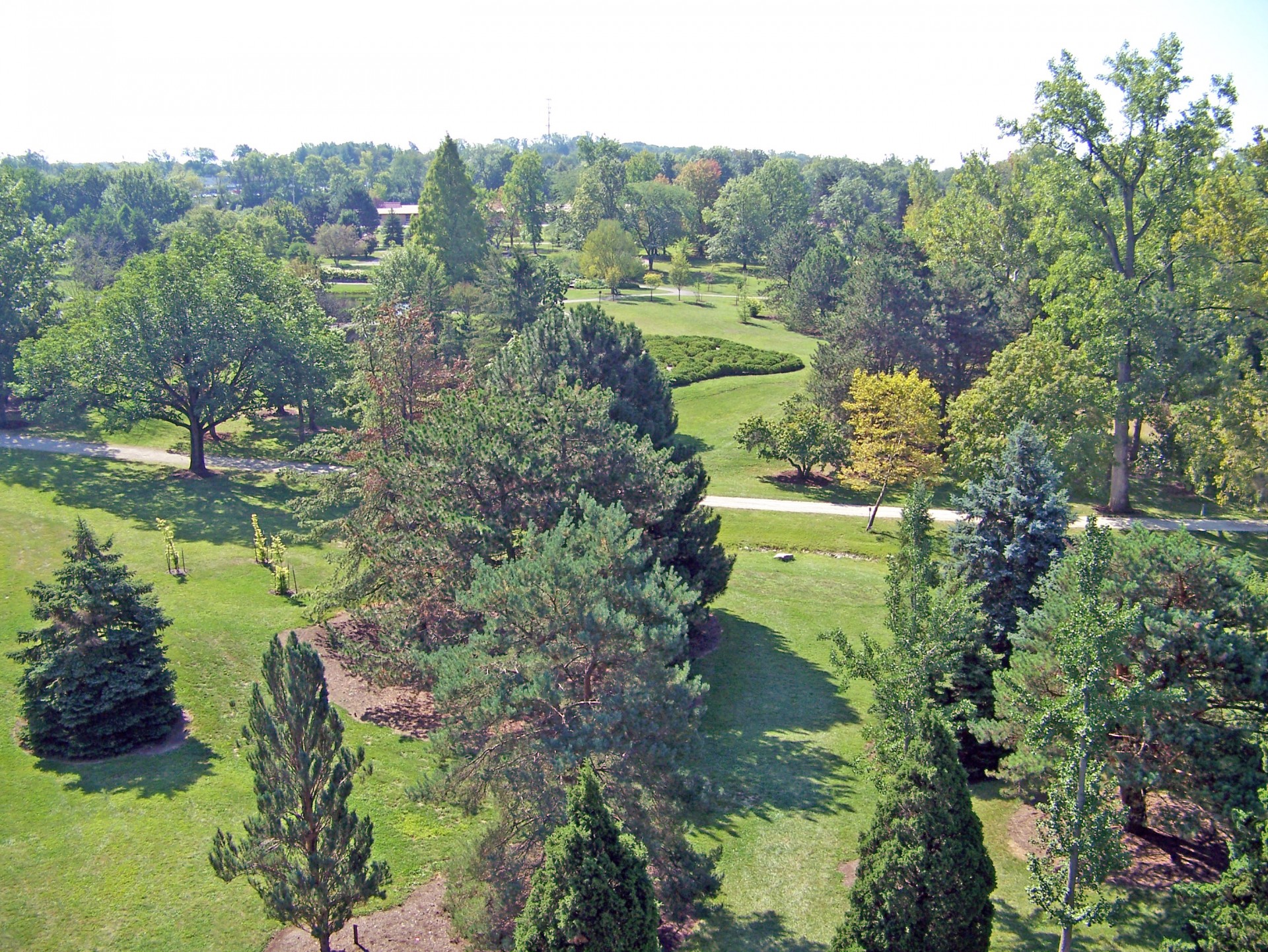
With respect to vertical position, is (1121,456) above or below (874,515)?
above

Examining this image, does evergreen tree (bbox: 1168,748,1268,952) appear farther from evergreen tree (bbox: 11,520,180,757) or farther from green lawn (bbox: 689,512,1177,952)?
evergreen tree (bbox: 11,520,180,757)

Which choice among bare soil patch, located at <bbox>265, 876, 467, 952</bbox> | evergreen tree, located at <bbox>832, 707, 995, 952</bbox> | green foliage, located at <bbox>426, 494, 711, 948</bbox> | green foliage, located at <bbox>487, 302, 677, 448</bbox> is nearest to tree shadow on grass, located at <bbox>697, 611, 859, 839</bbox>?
green foliage, located at <bbox>426, 494, 711, 948</bbox>

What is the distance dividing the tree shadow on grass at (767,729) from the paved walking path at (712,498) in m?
13.2

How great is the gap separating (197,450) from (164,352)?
15.7 ft

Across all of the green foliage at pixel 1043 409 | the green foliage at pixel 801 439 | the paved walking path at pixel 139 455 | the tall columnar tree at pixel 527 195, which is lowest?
the paved walking path at pixel 139 455

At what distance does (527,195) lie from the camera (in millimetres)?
114438

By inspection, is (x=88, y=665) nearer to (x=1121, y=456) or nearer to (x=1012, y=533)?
(x=1012, y=533)

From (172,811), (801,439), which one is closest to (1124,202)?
(801,439)

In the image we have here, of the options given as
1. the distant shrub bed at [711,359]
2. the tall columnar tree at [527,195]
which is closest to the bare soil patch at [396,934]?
the distant shrub bed at [711,359]

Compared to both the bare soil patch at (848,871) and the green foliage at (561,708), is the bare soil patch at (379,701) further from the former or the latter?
the bare soil patch at (848,871)

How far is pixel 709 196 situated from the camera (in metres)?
129

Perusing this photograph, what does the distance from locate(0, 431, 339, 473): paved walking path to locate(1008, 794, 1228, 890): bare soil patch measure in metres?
35.0

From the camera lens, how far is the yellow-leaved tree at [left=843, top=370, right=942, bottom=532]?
38.4 m

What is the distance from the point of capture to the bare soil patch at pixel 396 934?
14.3 meters
